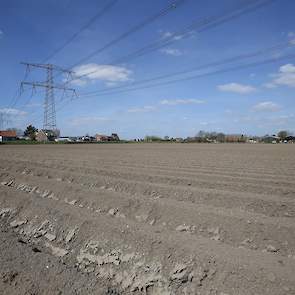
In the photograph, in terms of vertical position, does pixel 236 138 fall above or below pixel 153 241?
above

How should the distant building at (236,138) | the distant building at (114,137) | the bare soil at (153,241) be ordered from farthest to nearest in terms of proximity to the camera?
the distant building at (114,137)
the distant building at (236,138)
the bare soil at (153,241)

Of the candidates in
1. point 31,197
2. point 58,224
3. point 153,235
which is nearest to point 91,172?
point 31,197

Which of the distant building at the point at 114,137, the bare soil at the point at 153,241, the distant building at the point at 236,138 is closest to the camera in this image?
the bare soil at the point at 153,241

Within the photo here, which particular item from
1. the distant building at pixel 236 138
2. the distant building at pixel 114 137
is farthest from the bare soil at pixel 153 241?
the distant building at pixel 114 137

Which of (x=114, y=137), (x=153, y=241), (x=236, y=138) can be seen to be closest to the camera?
(x=153, y=241)

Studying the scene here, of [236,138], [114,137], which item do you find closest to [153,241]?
[236,138]

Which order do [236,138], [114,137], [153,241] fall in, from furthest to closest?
[114,137], [236,138], [153,241]

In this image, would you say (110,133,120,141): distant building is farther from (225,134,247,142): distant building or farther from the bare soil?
the bare soil

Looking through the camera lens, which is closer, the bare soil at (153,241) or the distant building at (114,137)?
the bare soil at (153,241)

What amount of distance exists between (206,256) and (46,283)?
2.71 meters

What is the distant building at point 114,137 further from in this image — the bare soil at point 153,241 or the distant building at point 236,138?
the bare soil at point 153,241

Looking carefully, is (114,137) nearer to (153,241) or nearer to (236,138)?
(236,138)

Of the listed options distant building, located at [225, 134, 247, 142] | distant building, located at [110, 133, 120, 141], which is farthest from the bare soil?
distant building, located at [110, 133, 120, 141]

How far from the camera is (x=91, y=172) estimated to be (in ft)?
56.0
